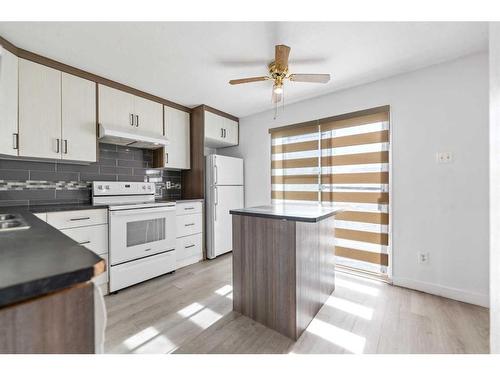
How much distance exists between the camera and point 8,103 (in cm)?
188

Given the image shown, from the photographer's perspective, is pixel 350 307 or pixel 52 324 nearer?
pixel 52 324

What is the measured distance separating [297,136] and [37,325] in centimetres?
322

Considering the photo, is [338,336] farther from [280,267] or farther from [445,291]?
[445,291]

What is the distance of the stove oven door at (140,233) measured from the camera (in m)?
2.31

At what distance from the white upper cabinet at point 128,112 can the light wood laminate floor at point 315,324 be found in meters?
1.89

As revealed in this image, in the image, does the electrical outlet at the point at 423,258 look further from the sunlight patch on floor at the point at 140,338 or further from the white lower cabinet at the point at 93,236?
the white lower cabinet at the point at 93,236

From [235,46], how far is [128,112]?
5.24 feet

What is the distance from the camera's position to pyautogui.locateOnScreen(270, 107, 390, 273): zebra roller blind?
2.59 meters

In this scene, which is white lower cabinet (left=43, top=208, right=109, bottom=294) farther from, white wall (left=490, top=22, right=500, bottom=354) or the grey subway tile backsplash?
white wall (left=490, top=22, right=500, bottom=354)

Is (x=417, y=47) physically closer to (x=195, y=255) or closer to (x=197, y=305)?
(x=197, y=305)

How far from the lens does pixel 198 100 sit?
3178 mm

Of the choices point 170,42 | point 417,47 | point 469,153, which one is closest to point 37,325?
point 170,42

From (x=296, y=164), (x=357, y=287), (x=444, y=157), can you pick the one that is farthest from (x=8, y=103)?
(x=444, y=157)

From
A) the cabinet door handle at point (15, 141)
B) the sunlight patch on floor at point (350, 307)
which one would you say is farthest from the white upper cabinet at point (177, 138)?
the sunlight patch on floor at point (350, 307)
